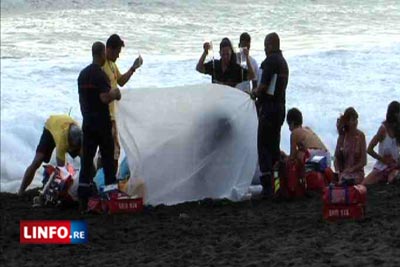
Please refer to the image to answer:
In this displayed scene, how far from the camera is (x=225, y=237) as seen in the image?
873cm

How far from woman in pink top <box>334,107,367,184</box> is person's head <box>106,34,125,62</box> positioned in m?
2.23

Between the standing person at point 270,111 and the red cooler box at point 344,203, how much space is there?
1803mm

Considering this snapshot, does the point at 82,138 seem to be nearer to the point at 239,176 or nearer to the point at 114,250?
the point at 239,176

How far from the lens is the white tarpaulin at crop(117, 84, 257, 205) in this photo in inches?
423

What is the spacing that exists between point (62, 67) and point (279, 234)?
54.6ft

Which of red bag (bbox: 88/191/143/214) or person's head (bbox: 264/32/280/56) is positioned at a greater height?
person's head (bbox: 264/32/280/56)

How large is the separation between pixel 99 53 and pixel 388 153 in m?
3.11

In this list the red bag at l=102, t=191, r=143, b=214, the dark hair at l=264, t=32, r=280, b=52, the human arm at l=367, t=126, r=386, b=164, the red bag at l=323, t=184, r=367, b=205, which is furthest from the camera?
the human arm at l=367, t=126, r=386, b=164

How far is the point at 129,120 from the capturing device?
35.5 feet

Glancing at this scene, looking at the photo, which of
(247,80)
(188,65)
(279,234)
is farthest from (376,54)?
(279,234)

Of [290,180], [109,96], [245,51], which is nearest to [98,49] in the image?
[109,96]

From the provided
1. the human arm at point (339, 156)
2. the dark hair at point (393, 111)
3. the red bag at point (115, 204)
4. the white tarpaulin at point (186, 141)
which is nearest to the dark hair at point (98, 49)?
the white tarpaulin at point (186, 141)

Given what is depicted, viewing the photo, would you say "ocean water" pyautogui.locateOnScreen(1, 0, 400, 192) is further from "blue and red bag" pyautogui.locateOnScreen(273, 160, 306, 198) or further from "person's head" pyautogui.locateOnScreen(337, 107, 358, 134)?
"blue and red bag" pyautogui.locateOnScreen(273, 160, 306, 198)

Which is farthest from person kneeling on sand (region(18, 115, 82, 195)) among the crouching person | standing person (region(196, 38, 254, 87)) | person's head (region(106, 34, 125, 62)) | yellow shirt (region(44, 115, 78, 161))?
the crouching person
